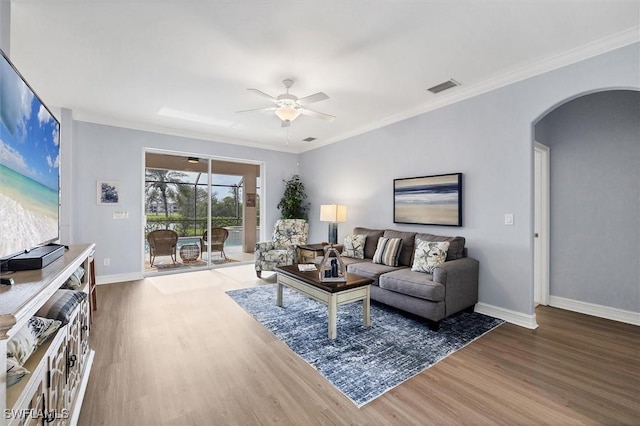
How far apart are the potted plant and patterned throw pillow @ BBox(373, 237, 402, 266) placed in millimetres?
2788

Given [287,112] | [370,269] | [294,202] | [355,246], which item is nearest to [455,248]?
[370,269]

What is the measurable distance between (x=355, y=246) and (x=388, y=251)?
2.28 feet

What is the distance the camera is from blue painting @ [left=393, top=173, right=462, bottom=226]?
3654 mm

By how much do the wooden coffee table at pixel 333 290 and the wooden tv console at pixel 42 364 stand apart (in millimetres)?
1856

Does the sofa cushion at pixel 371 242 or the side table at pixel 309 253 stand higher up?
the sofa cushion at pixel 371 242

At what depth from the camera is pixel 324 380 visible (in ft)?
6.82

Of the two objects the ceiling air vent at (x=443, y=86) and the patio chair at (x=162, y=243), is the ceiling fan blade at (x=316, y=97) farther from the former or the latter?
the patio chair at (x=162, y=243)

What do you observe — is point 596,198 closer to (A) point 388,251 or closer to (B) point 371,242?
(A) point 388,251

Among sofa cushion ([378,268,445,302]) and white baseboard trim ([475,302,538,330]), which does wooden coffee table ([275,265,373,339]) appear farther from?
white baseboard trim ([475,302,538,330])

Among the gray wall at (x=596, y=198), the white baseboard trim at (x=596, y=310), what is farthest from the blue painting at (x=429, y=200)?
the white baseboard trim at (x=596, y=310)

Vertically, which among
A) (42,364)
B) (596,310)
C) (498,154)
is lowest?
(596,310)

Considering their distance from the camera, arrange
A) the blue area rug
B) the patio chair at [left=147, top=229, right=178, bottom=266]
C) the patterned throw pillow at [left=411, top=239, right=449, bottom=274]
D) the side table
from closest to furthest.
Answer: the blue area rug, the patterned throw pillow at [left=411, top=239, right=449, bottom=274], the side table, the patio chair at [left=147, top=229, right=178, bottom=266]

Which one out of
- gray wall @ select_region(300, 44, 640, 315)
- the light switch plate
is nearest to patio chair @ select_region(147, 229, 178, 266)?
gray wall @ select_region(300, 44, 640, 315)

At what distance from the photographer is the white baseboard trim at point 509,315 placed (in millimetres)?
3010
